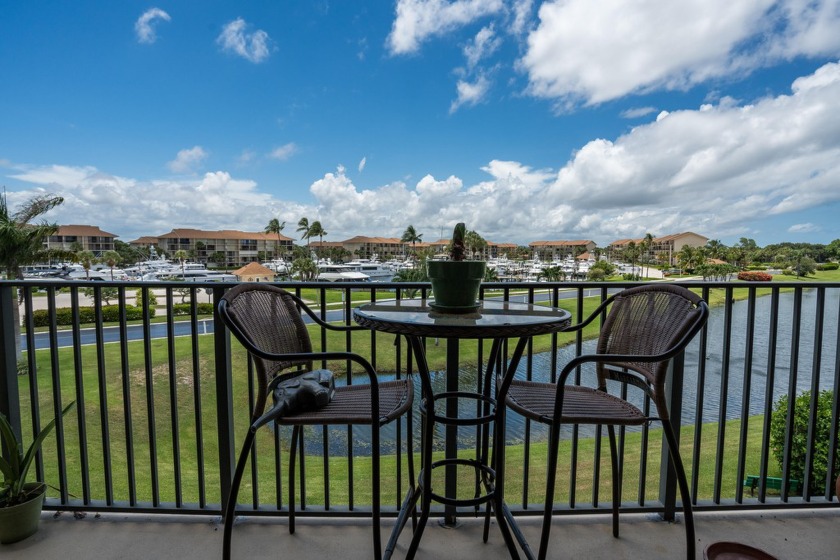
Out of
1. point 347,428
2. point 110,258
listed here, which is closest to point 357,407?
point 347,428

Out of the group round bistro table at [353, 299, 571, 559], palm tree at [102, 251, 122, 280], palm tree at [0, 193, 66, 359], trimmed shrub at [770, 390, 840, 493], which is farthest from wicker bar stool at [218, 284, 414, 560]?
palm tree at [102, 251, 122, 280]

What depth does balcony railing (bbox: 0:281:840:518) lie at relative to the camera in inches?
75.7

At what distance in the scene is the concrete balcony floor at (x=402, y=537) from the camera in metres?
1.71

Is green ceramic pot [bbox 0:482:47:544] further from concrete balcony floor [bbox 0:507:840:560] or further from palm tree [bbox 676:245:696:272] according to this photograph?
palm tree [bbox 676:245:696:272]

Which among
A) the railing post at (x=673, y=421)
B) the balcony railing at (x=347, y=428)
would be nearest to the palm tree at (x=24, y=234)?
the balcony railing at (x=347, y=428)

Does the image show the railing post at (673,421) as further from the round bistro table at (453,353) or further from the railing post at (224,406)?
the railing post at (224,406)

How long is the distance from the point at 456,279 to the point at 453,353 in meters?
0.40

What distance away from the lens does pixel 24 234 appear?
13.9 meters

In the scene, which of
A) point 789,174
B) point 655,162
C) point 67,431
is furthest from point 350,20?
point 789,174

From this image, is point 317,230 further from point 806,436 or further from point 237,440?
point 806,436

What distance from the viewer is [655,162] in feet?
68.4

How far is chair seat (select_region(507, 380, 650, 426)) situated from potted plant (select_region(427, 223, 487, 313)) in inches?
15.1

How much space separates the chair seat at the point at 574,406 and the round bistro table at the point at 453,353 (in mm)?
112

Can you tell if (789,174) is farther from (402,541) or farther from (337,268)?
(337,268)
